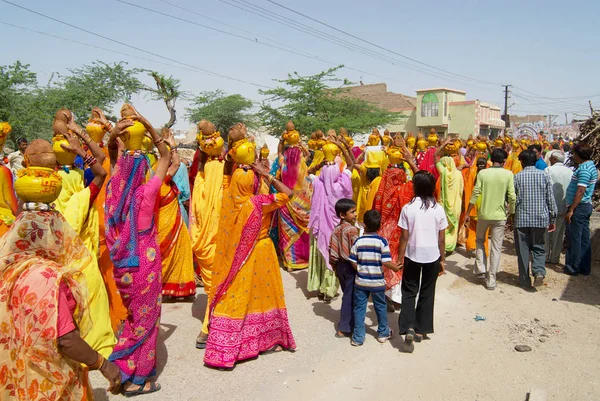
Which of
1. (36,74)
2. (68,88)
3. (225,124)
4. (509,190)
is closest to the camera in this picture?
(509,190)

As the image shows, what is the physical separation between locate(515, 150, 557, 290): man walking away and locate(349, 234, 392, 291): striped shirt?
3159mm

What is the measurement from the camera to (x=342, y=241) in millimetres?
5008

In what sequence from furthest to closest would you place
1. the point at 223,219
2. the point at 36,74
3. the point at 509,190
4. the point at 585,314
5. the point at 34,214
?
the point at 36,74 → the point at 509,190 → the point at 585,314 → the point at 223,219 → the point at 34,214

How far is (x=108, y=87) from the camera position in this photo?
2970 cm

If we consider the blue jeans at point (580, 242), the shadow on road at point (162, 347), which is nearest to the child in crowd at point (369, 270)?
the shadow on road at point (162, 347)

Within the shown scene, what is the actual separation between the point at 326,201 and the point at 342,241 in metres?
1.44

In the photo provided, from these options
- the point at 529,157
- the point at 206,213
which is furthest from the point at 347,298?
the point at 529,157


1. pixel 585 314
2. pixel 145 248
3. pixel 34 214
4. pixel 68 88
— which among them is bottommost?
pixel 585 314

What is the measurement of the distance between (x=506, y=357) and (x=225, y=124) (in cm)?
3239

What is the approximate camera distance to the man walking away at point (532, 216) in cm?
671

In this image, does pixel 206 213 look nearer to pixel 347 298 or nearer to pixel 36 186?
pixel 347 298

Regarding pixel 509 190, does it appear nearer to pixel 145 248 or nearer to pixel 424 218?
pixel 424 218

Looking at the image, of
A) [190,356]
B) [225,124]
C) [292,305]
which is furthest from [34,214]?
[225,124]

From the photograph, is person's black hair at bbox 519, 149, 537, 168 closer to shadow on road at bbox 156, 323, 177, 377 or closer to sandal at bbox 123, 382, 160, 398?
shadow on road at bbox 156, 323, 177, 377
